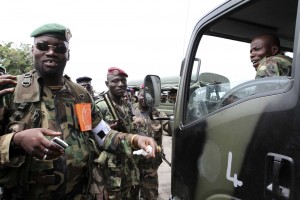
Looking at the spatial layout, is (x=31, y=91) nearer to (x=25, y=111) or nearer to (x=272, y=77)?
(x=25, y=111)

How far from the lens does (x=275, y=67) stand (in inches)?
62.7

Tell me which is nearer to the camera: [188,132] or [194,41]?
[188,132]

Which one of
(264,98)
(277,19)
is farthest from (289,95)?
(277,19)

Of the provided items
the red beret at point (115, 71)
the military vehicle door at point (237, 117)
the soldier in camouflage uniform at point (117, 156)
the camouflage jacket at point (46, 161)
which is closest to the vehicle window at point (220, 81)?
the military vehicle door at point (237, 117)

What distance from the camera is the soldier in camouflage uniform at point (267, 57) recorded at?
1600mm

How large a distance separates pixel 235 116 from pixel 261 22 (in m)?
1.10

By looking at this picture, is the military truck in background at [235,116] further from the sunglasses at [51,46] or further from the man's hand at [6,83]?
the man's hand at [6,83]

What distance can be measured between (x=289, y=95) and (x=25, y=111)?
1513mm

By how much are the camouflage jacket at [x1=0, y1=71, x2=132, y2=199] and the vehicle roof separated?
1.06m

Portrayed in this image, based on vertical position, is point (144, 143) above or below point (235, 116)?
below

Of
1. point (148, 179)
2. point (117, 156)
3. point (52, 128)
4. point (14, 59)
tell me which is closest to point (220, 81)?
point (52, 128)

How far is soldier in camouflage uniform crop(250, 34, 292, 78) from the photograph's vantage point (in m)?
1.60

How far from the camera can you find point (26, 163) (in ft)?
6.10

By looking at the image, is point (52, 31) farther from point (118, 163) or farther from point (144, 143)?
point (118, 163)
